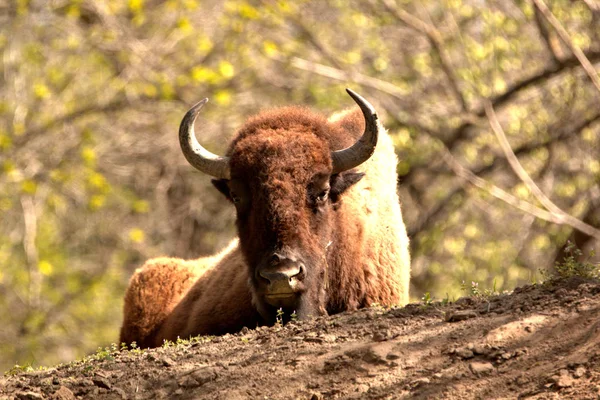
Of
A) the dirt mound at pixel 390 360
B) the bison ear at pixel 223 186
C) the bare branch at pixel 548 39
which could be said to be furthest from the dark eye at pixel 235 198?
the bare branch at pixel 548 39

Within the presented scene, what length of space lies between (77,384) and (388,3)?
10128 millimetres

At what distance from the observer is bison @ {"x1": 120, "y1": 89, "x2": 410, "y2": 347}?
8141 millimetres

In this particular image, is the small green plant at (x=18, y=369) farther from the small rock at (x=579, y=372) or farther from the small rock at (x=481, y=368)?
the small rock at (x=579, y=372)

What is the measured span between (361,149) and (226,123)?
41.8ft

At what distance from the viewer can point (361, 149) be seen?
29.1 feet

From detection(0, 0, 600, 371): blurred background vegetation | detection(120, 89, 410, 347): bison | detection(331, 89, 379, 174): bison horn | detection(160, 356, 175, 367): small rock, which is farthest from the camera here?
detection(0, 0, 600, 371): blurred background vegetation

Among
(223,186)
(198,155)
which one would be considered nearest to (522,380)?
(223,186)

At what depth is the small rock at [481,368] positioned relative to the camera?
18.3 ft

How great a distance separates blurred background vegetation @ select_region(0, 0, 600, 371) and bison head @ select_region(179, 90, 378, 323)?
5737 mm

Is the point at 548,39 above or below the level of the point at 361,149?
below

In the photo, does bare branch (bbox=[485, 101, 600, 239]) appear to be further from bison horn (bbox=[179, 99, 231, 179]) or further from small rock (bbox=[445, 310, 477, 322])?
small rock (bbox=[445, 310, 477, 322])

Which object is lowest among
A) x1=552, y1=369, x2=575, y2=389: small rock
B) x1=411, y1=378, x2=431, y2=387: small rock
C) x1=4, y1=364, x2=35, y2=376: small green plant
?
x1=4, y1=364, x2=35, y2=376: small green plant

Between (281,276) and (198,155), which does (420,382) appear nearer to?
(281,276)

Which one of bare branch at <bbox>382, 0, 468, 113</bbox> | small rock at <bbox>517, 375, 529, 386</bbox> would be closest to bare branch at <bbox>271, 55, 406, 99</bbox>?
bare branch at <bbox>382, 0, 468, 113</bbox>
